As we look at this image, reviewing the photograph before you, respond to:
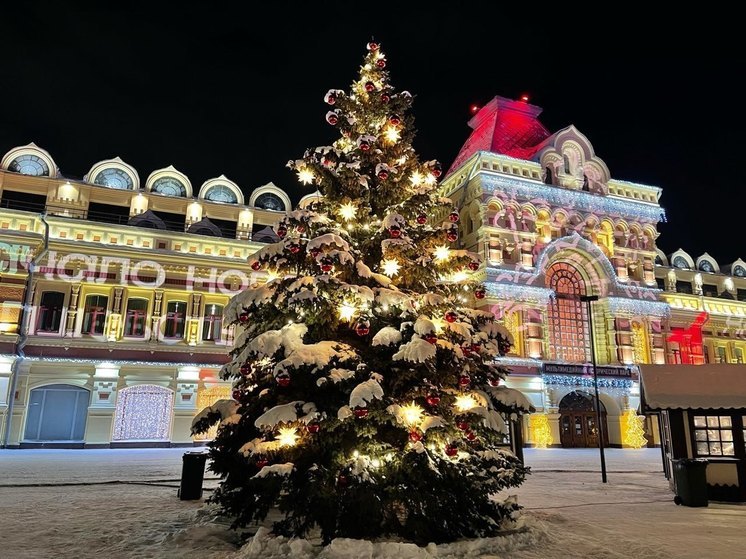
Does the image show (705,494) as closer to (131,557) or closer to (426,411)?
(426,411)

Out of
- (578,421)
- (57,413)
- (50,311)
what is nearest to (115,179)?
(50,311)

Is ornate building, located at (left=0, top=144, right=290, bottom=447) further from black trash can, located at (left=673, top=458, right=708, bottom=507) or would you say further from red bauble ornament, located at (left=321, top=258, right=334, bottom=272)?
black trash can, located at (left=673, top=458, right=708, bottom=507)

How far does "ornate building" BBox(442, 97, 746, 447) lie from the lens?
33.6 metres

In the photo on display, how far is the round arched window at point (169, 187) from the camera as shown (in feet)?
108

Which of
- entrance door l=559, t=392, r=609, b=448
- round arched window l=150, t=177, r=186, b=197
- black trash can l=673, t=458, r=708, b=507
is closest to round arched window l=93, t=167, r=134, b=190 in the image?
round arched window l=150, t=177, r=186, b=197

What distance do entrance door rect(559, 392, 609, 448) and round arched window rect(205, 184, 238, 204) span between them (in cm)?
2368

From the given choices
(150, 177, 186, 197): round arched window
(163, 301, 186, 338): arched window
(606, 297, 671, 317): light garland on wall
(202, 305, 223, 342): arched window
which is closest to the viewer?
(163, 301, 186, 338): arched window

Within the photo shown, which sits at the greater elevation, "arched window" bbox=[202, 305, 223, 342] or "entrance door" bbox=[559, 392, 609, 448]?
"arched window" bbox=[202, 305, 223, 342]

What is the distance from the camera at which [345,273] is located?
8.76 m

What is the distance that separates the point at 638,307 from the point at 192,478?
33.0 m

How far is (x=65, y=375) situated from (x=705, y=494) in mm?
26759

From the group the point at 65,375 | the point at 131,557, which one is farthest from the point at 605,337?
the point at 131,557

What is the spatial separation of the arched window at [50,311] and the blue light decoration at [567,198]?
80.9ft

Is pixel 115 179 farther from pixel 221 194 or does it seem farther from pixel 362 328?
pixel 362 328
